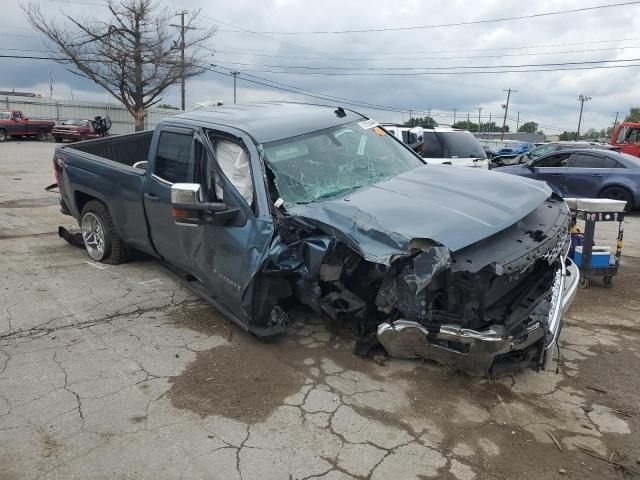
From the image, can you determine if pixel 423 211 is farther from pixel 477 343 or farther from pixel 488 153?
pixel 488 153

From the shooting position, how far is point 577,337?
4.45 meters

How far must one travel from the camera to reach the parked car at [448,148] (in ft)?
35.1

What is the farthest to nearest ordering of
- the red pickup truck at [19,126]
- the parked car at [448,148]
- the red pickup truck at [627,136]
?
the red pickup truck at [19,126] < the red pickup truck at [627,136] < the parked car at [448,148]

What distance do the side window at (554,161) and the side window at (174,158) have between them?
9.77 meters

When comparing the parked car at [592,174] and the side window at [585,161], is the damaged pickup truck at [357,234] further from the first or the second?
the side window at [585,161]

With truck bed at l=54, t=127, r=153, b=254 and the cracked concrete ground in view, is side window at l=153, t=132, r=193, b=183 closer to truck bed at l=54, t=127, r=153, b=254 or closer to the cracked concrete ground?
truck bed at l=54, t=127, r=153, b=254

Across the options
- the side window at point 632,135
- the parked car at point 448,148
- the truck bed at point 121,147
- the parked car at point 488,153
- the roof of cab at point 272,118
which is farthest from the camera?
the side window at point 632,135

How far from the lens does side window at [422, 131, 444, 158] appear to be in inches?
424

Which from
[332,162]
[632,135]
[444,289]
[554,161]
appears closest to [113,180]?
[332,162]

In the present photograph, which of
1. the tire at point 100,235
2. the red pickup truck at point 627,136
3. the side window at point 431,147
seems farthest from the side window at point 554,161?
the tire at point 100,235

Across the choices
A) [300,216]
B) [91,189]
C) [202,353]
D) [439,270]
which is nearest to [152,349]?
[202,353]

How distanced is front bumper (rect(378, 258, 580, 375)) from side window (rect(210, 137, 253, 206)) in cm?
154

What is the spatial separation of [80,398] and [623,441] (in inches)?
130

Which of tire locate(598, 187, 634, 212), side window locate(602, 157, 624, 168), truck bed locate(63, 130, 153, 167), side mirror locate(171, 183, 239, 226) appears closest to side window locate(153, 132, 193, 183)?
side mirror locate(171, 183, 239, 226)
